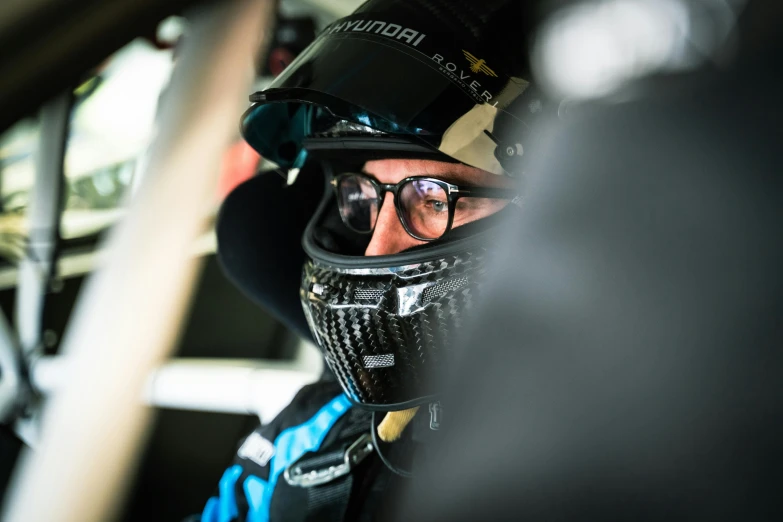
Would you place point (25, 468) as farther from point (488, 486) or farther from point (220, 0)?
point (488, 486)

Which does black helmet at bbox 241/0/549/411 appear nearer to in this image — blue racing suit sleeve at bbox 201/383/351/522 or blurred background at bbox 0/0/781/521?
blurred background at bbox 0/0/781/521

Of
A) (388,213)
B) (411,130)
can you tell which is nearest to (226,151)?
(388,213)

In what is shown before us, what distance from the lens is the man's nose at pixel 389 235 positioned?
0.84 m

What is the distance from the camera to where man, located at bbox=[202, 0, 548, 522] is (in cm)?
69

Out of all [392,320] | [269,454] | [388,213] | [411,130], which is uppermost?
[411,130]

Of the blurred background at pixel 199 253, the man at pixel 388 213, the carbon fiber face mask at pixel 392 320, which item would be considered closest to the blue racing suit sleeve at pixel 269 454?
the man at pixel 388 213

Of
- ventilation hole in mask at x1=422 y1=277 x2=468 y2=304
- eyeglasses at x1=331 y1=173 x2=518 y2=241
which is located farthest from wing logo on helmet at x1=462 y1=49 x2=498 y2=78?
ventilation hole in mask at x1=422 y1=277 x2=468 y2=304

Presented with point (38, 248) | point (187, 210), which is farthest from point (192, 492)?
point (187, 210)

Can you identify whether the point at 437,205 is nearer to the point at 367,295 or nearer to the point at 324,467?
the point at 367,295

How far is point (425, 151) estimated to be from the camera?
0.77m

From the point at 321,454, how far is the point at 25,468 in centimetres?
44

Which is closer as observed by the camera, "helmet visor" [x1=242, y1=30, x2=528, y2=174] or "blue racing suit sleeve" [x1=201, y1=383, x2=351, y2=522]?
"helmet visor" [x1=242, y1=30, x2=528, y2=174]

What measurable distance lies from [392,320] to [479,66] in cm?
33

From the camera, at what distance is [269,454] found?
1.07 meters
